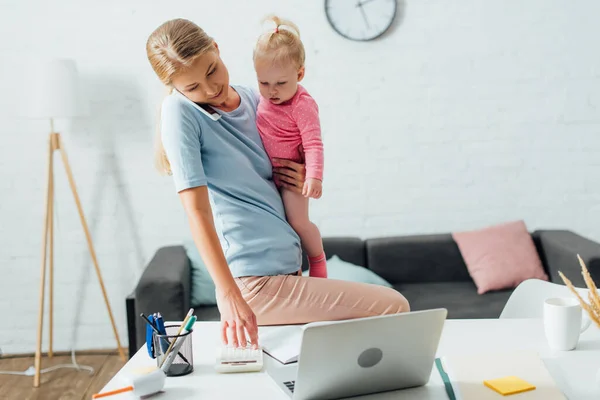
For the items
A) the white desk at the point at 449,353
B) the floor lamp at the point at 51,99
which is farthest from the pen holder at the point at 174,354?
the floor lamp at the point at 51,99

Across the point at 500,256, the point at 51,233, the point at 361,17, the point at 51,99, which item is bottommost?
the point at 500,256

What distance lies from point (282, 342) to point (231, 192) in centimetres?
37

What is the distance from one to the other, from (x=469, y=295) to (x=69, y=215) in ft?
6.93

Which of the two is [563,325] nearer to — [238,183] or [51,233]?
[238,183]

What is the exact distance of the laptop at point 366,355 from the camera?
1204 mm

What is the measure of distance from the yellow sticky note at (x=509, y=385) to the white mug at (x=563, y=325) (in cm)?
25

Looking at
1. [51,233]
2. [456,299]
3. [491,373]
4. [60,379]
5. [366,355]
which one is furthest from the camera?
[51,233]

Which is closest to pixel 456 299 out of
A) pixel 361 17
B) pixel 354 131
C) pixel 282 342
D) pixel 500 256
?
pixel 500 256

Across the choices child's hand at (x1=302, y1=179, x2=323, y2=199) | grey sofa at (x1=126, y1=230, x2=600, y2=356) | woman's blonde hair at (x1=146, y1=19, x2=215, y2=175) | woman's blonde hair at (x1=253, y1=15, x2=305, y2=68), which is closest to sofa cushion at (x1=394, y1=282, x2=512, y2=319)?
grey sofa at (x1=126, y1=230, x2=600, y2=356)

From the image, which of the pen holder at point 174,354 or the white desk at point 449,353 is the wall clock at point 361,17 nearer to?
the white desk at point 449,353

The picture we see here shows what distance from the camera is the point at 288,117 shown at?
6.00 ft

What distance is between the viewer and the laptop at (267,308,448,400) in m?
1.20

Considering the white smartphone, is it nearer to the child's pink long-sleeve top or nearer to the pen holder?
the child's pink long-sleeve top

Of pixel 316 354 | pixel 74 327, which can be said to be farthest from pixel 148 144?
pixel 316 354
